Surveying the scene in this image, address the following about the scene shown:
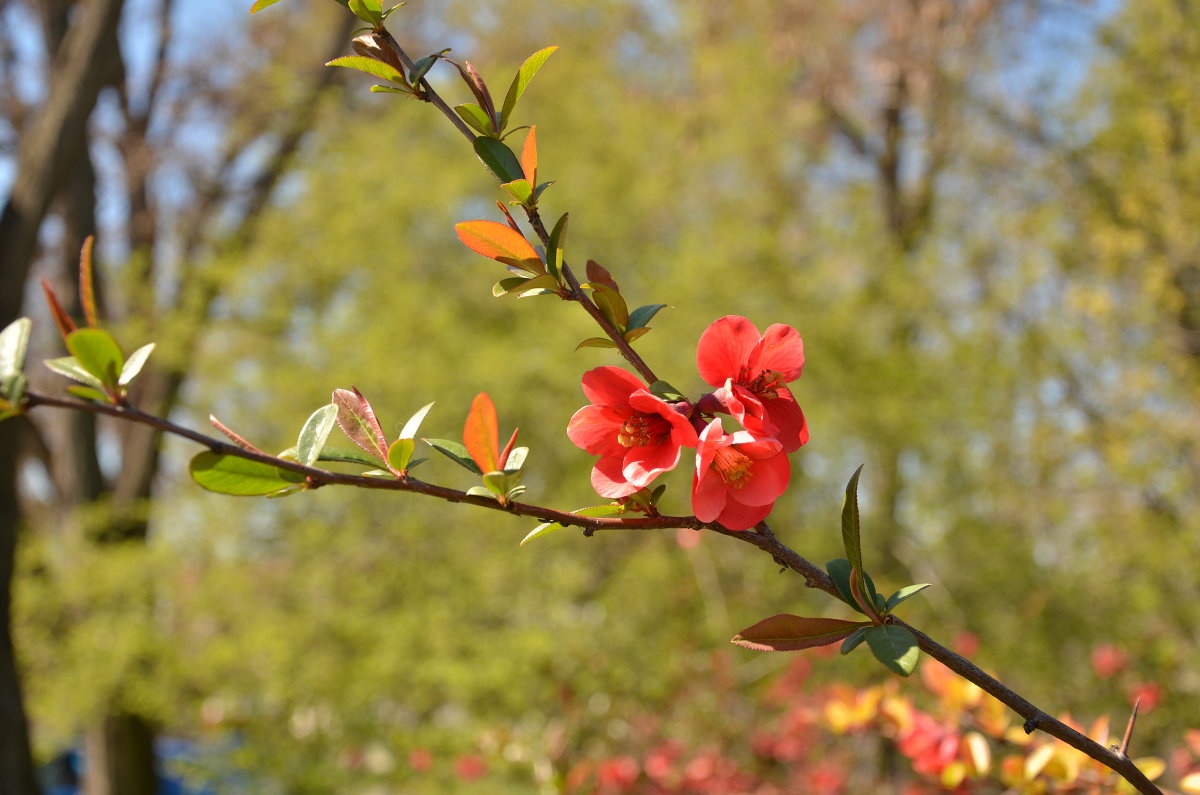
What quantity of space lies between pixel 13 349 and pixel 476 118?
0.31 metres

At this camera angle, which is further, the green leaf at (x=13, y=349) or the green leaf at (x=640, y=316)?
the green leaf at (x=640, y=316)

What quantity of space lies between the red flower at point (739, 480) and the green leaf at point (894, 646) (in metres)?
0.10

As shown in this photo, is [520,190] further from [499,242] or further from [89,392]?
[89,392]

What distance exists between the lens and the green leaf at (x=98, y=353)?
1.74 feet

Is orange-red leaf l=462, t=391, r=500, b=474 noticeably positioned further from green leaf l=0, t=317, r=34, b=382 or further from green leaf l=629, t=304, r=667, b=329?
green leaf l=0, t=317, r=34, b=382

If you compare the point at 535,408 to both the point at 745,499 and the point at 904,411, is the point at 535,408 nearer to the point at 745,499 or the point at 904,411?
the point at 904,411

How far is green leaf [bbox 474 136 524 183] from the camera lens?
64 cm

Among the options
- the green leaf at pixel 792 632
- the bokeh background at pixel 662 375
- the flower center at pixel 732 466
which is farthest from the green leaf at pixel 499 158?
the bokeh background at pixel 662 375

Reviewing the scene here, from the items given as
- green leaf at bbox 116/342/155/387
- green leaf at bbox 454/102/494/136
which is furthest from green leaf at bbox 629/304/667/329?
green leaf at bbox 116/342/155/387

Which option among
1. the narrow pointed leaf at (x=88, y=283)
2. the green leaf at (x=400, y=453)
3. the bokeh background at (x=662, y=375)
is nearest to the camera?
the narrow pointed leaf at (x=88, y=283)

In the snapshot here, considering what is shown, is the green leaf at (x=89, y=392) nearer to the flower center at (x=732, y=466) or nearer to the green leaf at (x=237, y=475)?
the green leaf at (x=237, y=475)

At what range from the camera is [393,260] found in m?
4.57

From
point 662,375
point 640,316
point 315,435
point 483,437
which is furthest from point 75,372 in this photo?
point 662,375

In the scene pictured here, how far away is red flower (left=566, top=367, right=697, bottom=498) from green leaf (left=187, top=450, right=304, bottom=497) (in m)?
0.18
